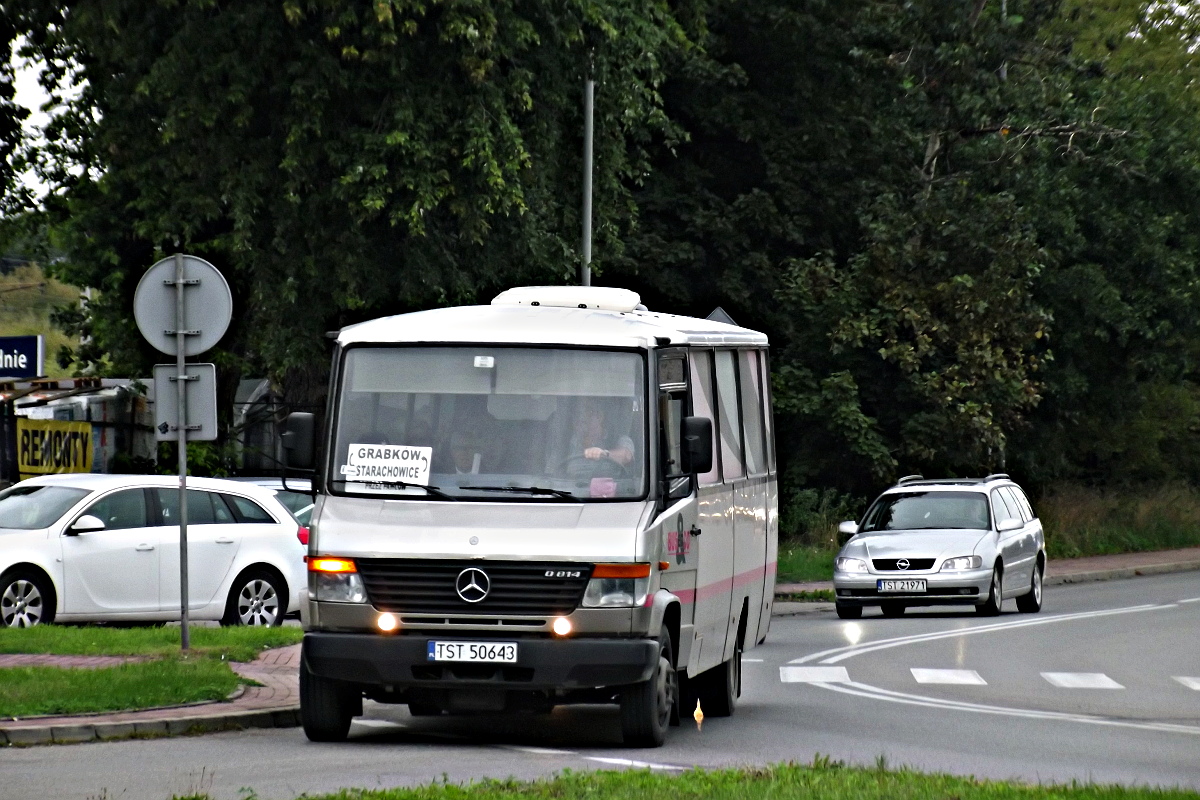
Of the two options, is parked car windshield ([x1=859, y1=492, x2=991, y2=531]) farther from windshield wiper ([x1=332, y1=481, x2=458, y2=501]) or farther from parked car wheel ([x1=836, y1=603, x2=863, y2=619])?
windshield wiper ([x1=332, y1=481, x2=458, y2=501])

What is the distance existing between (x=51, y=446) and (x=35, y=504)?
34.6 feet

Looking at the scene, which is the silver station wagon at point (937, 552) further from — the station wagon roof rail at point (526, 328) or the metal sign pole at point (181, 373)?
the station wagon roof rail at point (526, 328)

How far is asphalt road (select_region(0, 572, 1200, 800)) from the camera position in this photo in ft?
32.8

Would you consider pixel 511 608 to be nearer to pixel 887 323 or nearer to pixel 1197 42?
pixel 887 323

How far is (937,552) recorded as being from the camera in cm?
2427

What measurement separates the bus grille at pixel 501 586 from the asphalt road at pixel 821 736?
0.79m

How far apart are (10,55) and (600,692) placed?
22.1 metres

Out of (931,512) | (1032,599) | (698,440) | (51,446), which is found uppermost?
(698,440)

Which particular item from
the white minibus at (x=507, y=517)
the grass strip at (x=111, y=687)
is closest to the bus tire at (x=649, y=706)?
the white minibus at (x=507, y=517)

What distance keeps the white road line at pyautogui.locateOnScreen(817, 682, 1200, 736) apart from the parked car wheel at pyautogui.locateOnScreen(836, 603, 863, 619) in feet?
28.4

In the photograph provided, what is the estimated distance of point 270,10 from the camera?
1013 inches

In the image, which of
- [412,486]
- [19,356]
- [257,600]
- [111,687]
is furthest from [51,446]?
[412,486]

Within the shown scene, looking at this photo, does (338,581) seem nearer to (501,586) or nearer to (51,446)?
(501,586)

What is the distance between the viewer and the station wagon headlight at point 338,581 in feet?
36.2
